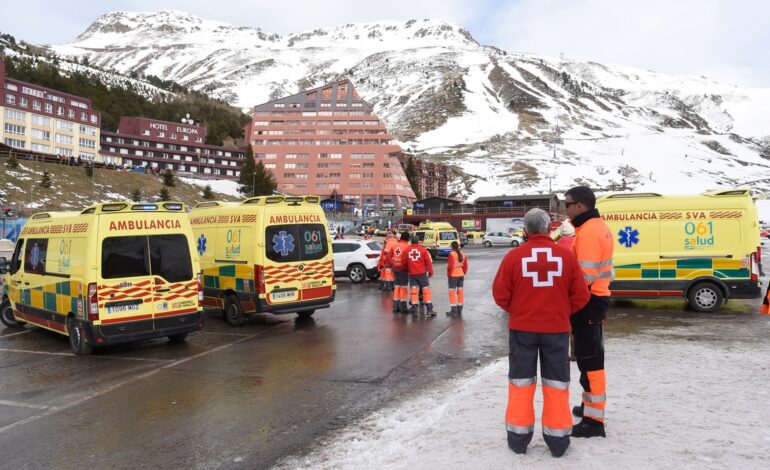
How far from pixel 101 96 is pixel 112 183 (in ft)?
210

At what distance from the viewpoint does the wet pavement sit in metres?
4.92

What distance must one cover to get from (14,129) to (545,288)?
319 ft

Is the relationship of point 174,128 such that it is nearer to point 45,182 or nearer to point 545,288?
point 45,182

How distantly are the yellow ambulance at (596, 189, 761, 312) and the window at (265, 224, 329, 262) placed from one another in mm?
6339

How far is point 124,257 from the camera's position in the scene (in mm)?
8477

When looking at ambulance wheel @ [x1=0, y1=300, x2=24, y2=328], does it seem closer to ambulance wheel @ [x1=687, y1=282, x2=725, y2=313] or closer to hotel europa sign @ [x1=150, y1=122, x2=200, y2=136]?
ambulance wheel @ [x1=687, y1=282, x2=725, y2=313]

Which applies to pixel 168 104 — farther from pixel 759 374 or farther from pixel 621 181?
pixel 759 374

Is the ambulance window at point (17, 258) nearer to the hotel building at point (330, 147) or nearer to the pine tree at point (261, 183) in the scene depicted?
the pine tree at point (261, 183)

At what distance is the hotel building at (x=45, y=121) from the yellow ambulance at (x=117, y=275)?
283ft

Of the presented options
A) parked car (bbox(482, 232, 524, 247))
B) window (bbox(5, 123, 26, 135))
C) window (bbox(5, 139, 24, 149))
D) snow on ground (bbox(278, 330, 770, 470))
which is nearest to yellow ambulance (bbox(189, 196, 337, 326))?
snow on ground (bbox(278, 330, 770, 470))

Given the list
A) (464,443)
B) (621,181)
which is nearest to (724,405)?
(464,443)

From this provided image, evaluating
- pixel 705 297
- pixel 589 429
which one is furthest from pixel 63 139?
pixel 589 429

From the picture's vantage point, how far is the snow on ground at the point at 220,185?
94.8 m

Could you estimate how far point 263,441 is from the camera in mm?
4926
